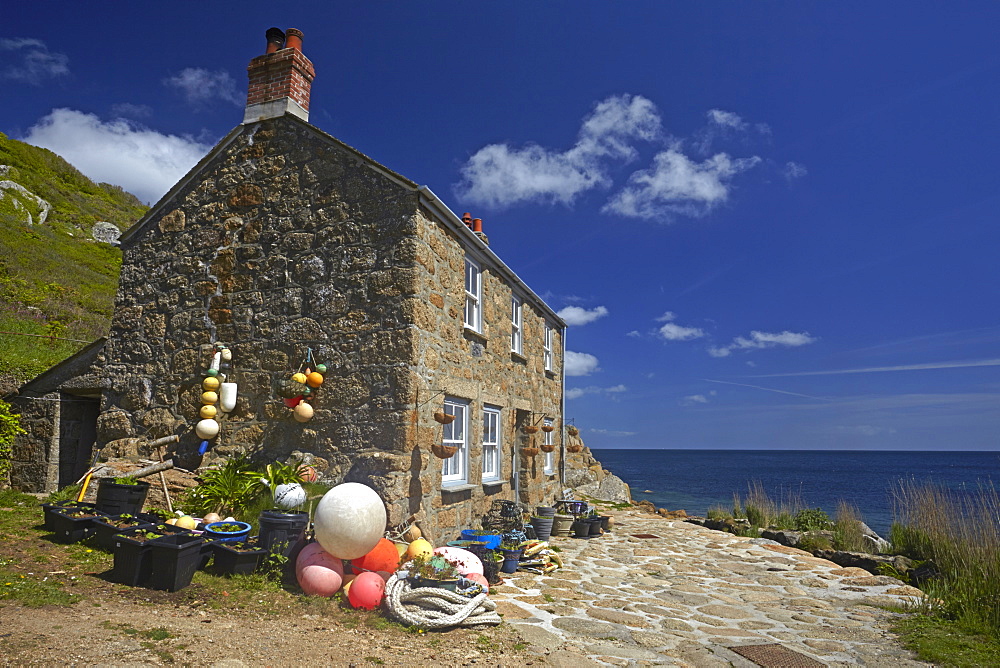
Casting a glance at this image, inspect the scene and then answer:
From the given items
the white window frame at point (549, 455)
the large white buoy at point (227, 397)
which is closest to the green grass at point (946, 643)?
the white window frame at point (549, 455)

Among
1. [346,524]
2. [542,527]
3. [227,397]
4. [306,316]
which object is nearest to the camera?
[346,524]

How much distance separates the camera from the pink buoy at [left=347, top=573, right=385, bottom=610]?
557 cm

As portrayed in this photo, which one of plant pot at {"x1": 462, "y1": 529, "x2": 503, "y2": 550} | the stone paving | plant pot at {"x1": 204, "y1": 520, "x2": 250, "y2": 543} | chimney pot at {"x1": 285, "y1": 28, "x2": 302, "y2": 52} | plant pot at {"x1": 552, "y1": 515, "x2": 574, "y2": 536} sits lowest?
the stone paving

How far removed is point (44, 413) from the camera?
9.91m

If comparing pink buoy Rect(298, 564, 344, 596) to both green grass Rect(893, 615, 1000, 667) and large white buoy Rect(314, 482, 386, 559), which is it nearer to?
large white buoy Rect(314, 482, 386, 559)

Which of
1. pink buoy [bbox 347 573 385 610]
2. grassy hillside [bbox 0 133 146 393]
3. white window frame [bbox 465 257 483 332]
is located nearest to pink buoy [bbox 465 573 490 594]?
pink buoy [bbox 347 573 385 610]

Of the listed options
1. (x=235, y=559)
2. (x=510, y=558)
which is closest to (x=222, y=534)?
(x=235, y=559)

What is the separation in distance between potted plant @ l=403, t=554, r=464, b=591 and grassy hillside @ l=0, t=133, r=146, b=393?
343 inches

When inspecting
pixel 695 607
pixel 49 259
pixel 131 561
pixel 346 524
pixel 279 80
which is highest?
pixel 49 259

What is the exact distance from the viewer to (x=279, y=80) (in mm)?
9438

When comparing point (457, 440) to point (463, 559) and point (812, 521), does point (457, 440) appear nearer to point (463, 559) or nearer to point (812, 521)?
point (463, 559)

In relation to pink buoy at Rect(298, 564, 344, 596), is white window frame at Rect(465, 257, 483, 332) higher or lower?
higher

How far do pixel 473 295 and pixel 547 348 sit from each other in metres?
5.27

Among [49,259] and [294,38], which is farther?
[49,259]
